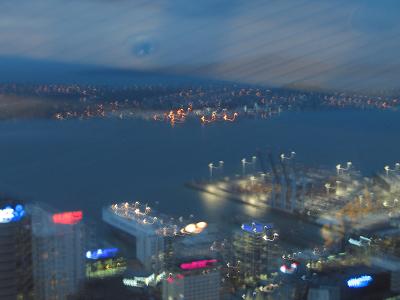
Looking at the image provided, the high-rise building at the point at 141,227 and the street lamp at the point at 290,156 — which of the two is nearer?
the high-rise building at the point at 141,227

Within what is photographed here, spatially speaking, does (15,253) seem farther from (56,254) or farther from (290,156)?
(290,156)

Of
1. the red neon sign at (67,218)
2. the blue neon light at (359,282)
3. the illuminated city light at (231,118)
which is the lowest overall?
the blue neon light at (359,282)

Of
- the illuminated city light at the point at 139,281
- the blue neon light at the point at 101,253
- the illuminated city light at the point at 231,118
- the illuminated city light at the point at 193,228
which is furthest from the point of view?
the illuminated city light at the point at 231,118

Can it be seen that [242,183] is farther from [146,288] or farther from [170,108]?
[146,288]

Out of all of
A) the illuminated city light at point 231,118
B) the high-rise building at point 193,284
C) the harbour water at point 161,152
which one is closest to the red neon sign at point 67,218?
the high-rise building at point 193,284

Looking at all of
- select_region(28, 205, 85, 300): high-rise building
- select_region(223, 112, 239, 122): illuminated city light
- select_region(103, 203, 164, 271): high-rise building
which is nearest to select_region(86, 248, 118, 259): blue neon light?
select_region(103, 203, 164, 271): high-rise building

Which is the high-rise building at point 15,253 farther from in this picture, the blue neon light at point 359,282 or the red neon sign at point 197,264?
the blue neon light at point 359,282

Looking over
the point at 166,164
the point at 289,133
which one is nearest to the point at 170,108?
the point at 166,164

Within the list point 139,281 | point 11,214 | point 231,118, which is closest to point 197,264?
point 139,281
